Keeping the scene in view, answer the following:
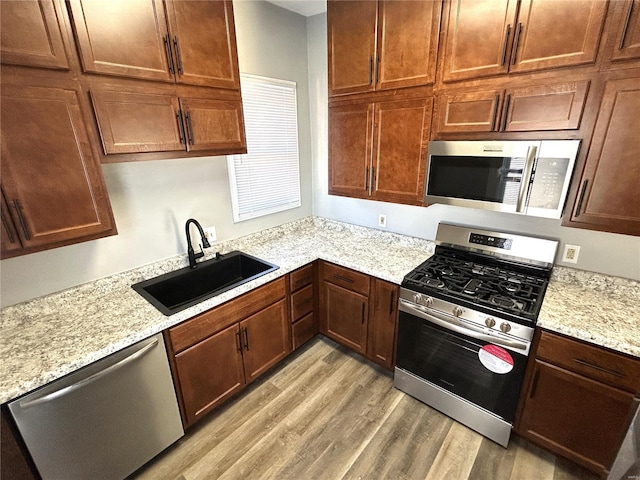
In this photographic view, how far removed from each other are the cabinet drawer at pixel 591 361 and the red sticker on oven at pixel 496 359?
143mm

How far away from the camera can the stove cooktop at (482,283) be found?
1569mm

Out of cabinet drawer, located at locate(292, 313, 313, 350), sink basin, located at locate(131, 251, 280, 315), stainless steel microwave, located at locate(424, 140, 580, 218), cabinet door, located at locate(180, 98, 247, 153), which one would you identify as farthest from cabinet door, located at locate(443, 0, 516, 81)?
cabinet drawer, located at locate(292, 313, 313, 350)

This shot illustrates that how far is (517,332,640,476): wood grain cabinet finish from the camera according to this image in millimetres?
1350

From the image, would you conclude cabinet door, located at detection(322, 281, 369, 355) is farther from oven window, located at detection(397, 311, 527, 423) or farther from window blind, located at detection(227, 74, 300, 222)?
window blind, located at detection(227, 74, 300, 222)

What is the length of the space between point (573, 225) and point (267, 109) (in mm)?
2161

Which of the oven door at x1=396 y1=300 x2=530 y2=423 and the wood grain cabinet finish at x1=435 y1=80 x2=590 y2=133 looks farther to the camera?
the oven door at x1=396 y1=300 x2=530 y2=423

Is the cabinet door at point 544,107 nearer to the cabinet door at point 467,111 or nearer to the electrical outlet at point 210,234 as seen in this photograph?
the cabinet door at point 467,111

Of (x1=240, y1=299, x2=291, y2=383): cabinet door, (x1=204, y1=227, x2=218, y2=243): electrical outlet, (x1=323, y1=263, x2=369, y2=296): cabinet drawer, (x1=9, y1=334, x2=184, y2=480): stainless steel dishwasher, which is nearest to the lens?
(x1=9, y1=334, x2=184, y2=480): stainless steel dishwasher

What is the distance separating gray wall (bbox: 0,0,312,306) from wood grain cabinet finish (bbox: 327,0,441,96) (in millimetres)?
551

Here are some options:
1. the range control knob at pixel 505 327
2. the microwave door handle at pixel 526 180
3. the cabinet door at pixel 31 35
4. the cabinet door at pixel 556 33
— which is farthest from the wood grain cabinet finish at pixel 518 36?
the cabinet door at pixel 31 35

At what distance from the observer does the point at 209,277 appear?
7.22ft

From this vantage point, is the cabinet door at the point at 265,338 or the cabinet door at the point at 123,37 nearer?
the cabinet door at the point at 123,37

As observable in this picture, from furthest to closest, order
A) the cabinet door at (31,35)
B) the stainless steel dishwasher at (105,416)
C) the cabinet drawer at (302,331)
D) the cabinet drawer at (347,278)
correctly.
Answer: the cabinet drawer at (302,331) → the cabinet drawer at (347,278) → the stainless steel dishwasher at (105,416) → the cabinet door at (31,35)

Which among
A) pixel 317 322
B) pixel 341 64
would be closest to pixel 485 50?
pixel 341 64
